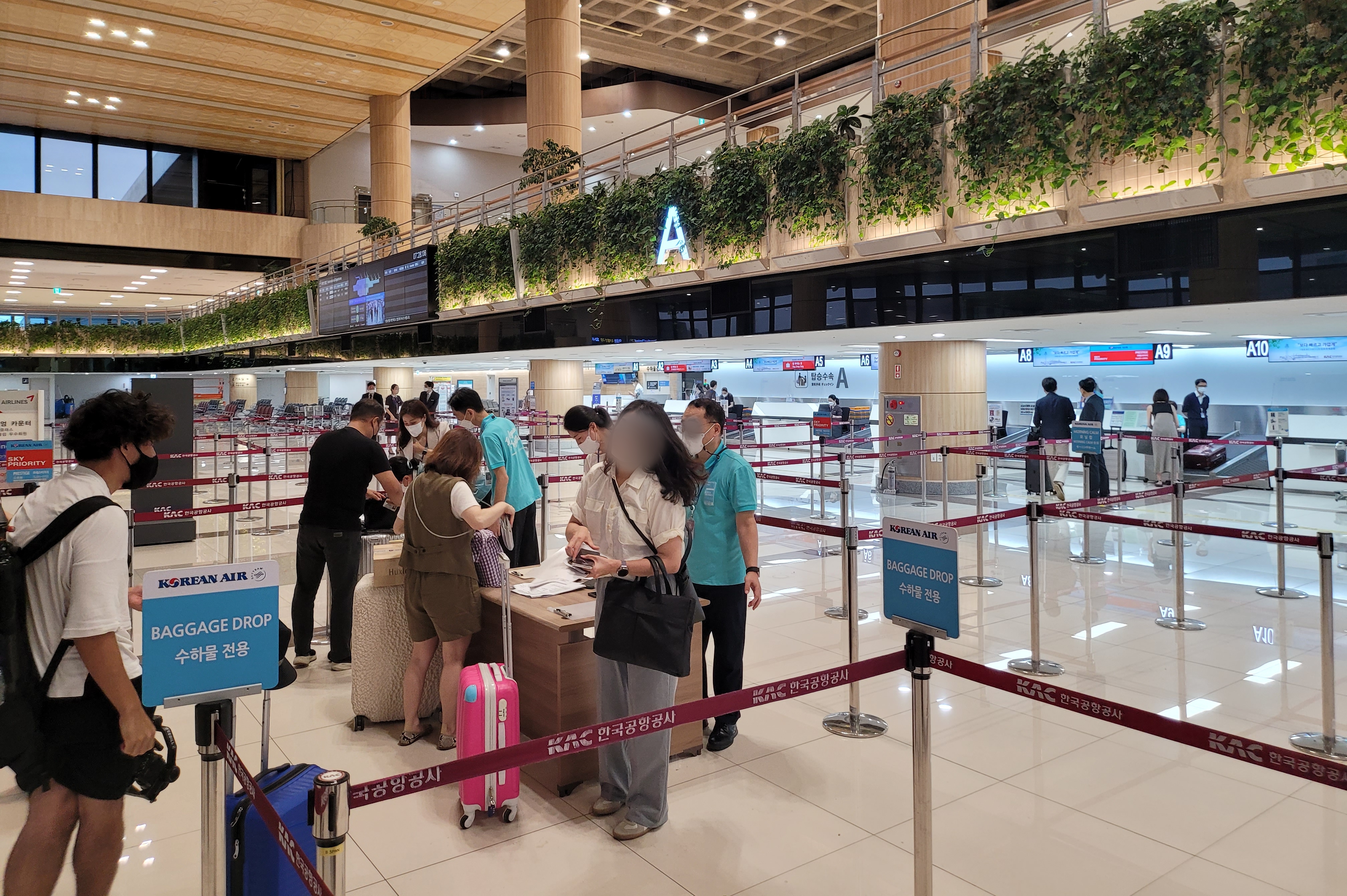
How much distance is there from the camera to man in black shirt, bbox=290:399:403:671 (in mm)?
5457

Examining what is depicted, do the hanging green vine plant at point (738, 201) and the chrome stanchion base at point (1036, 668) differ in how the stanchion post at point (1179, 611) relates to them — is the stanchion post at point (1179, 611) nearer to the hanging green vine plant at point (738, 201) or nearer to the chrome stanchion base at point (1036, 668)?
the chrome stanchion base at point (1036, 668)

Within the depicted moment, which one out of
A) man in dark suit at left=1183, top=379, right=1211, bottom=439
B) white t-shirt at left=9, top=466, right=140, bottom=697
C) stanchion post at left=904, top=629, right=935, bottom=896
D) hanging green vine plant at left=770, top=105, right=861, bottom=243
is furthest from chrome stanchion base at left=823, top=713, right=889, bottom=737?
man in dark suit at left=1183, top=379, right=1211, bottom=439

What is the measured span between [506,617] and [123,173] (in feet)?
107

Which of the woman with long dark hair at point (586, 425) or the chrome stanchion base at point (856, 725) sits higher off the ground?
the woman with long dark hair at point (586, 425)

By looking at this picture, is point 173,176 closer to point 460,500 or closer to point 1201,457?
point 460,500

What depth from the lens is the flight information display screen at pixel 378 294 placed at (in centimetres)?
1567

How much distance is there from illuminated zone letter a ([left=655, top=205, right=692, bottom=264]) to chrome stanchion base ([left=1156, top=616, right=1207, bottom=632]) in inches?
264

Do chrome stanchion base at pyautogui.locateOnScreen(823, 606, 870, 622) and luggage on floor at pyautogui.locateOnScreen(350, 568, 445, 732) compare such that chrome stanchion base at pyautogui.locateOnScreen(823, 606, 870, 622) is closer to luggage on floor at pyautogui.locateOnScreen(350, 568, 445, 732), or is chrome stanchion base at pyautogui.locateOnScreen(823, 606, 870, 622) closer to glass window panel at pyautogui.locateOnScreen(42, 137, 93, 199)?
luggage on floor at pyautogui.locateOnScreen(350, 568, 445, 732)

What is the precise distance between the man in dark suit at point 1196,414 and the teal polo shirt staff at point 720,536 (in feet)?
45.8

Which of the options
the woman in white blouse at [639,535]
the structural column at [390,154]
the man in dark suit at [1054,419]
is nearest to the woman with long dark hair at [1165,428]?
the man in dark suit at [1054,419]

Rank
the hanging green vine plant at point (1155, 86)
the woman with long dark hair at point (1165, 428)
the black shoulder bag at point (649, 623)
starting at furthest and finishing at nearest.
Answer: the woman with long dark hair at point (1165, 428) → the hanging green vine plant at point (1155, 86) → the black shoulder bag at point (649, 623)

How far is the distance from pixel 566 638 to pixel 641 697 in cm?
59

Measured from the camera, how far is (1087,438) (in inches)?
447

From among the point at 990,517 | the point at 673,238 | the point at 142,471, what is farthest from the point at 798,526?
the point at 673,238
